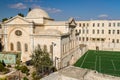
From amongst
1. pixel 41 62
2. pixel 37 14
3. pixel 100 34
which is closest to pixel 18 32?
pixel 37 14

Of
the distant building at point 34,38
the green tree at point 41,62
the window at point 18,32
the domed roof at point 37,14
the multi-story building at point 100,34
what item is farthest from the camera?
the multi-story building at point 100,34

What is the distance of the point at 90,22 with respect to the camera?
58500mm

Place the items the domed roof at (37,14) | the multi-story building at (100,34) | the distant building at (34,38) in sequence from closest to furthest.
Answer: the distant building at (34,38) < the domed roof at (37,14) < the multi-story building at (100,34)

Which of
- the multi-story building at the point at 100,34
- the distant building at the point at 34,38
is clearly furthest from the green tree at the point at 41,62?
the multi-story building at the point at 100,34

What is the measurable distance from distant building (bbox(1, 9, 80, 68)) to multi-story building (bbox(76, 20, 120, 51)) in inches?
873

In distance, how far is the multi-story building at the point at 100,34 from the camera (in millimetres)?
54469

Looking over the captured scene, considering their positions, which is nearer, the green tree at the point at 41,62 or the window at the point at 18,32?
the green tree at the point at 41,62

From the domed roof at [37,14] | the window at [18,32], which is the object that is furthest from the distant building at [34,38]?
the domed roof at [37,14]

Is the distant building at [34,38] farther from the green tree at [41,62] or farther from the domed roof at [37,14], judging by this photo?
the green tree at [41,62]

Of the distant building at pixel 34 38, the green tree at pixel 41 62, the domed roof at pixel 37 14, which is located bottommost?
the green tree at pixel 41 62

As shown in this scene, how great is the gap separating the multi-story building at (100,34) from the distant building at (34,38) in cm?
2217

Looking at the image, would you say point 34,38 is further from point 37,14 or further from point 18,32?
point 37,14

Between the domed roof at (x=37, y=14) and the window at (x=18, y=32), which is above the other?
the domed roof at (x=37, y=14)

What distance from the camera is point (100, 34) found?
5762cm
